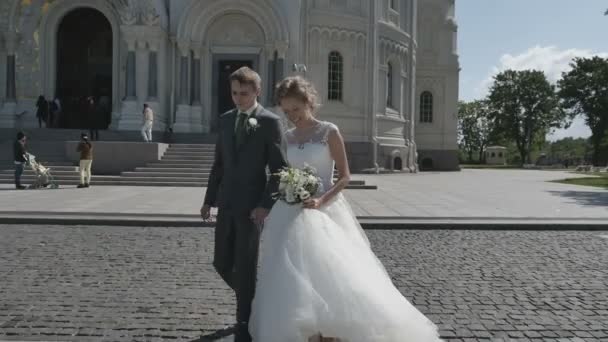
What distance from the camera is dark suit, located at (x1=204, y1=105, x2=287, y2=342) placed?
13.6ft

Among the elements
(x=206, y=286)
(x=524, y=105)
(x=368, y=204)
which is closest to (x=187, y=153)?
(x=368, y=204)

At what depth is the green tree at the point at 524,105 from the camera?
66438mm

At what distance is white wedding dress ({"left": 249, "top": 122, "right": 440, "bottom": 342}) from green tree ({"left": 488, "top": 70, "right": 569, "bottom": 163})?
67.7 meters

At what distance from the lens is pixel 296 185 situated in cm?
388

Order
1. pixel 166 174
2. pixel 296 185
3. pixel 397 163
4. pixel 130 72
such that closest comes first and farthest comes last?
pixel 296 185
pixel 166 174
pixel 130 72
pixel 397 163

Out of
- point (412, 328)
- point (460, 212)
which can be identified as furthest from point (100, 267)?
point (460, 212)

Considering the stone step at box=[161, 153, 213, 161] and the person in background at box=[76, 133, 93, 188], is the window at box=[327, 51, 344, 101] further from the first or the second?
the person in background at box=[76, 133, 93, 188]

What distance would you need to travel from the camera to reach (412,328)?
12.5 feet

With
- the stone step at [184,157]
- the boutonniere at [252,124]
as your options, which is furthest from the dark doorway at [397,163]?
the boutonniere at [252,124]

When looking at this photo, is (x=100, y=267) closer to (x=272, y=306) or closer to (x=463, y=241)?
(x=272, y=306)

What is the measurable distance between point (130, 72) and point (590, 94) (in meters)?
59.2

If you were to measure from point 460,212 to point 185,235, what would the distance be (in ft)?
20.4

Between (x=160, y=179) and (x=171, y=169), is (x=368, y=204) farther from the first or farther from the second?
(x=171, y=169)

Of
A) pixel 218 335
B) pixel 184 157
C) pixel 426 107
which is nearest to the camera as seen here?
pixel 218 335
